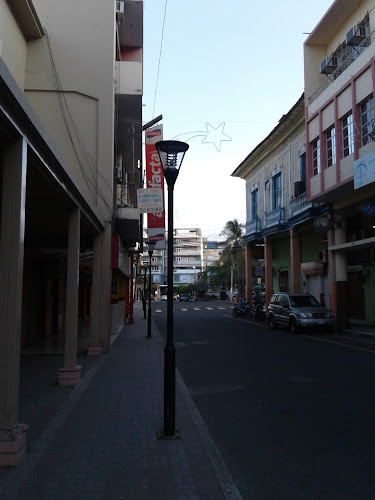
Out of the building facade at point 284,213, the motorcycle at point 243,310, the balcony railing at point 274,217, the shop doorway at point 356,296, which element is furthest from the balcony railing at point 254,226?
the shop doorway at point 356,296

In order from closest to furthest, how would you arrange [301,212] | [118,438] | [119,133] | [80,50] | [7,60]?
[118,438], [7,60], [80,50], [119,133], [301,212]

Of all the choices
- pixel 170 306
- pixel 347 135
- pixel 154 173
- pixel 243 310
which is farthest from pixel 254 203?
pixel 170 306

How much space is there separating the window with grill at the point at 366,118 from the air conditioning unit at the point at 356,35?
9.89ft

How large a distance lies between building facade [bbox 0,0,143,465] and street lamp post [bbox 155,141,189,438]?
135cm

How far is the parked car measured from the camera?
729 inches

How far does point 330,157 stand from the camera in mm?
20281

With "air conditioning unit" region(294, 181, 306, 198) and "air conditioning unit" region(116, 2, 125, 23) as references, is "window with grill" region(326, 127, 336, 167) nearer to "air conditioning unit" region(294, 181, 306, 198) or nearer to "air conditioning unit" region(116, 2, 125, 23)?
"air conditioning unit" region(294, 181, 306, 198)

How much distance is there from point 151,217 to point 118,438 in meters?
14.9

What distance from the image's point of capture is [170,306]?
5.89 m

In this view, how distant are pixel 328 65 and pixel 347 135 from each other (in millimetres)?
4070

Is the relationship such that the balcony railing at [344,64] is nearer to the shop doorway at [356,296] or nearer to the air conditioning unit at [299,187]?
the air conditioning unit at [299,187]

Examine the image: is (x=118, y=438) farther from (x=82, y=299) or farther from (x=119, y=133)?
(x=82, y=299)

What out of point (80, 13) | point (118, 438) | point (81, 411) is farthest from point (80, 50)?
point (118, 438)

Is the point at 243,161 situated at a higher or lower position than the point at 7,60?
higher
